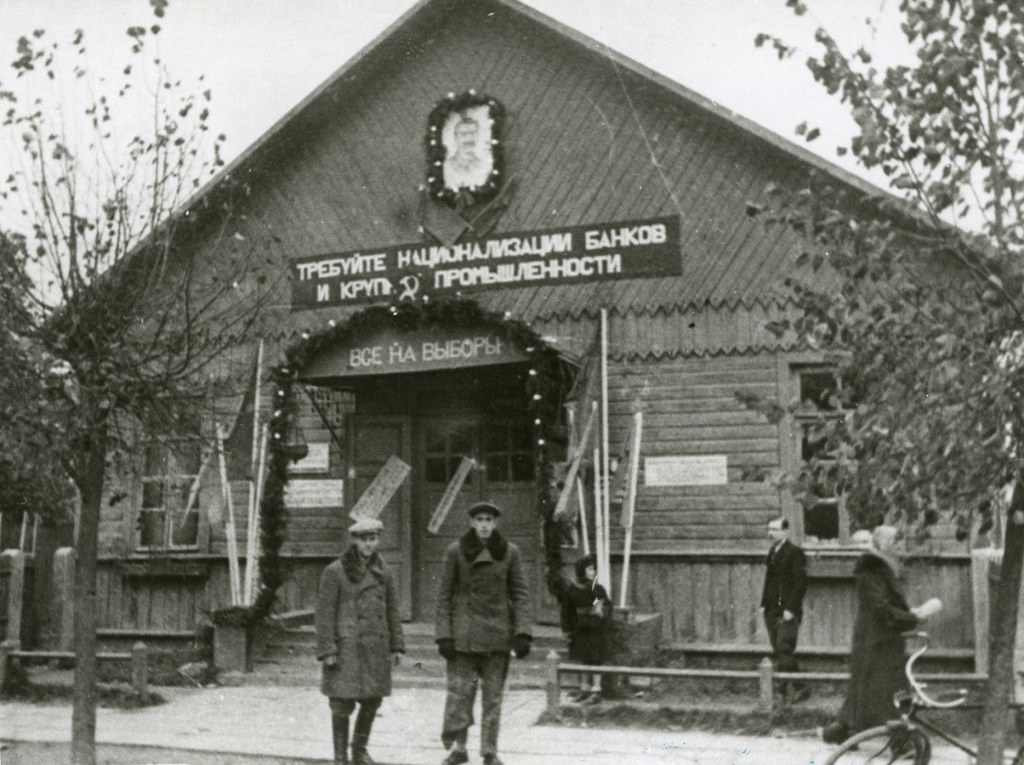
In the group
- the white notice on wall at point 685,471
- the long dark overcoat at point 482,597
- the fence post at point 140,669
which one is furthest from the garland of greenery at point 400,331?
the long dark overcoat at point 482,597

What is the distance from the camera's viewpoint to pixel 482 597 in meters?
8.45

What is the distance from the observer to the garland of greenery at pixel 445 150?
1416cm

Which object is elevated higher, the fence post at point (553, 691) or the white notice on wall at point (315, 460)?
the white notice on wall at point (315, 460)

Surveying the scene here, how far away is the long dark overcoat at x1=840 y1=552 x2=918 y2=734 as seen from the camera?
303 inches

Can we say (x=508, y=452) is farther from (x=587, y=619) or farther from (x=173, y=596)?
(x=173, y=596)

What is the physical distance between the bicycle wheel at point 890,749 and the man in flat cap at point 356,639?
2.98 metres

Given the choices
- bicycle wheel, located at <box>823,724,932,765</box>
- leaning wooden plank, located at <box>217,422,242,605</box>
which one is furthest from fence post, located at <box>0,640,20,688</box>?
bicycle wheel, located at <box>823,724,932,765</box>

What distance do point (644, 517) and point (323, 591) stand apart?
5.38m

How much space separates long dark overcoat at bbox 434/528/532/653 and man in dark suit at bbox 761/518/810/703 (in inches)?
129

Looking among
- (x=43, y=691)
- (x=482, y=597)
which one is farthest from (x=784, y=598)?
(x=43, y=691)

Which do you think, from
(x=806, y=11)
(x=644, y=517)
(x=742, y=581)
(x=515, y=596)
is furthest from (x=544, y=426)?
(x=806, y=11)

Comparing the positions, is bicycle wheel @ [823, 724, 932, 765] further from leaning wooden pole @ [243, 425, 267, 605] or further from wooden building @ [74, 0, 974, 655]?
leaning wooden pole @ [243, 425, 267, 605]

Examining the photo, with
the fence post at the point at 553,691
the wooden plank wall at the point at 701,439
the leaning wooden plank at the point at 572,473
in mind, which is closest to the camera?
the fence post at the point at 553,691

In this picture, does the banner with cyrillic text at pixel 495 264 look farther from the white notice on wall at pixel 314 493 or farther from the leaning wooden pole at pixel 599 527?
the leaning wooden pole at pixel 599 527
